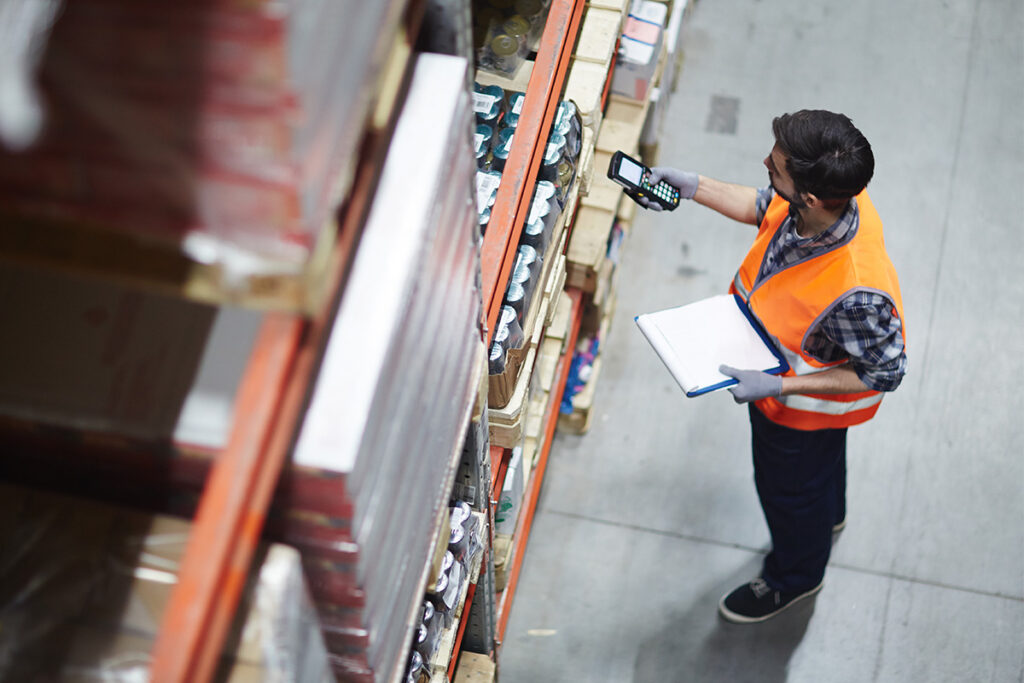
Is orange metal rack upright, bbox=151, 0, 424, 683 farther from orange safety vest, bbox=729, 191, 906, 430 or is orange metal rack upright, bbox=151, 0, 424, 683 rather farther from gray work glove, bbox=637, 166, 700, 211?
gray work glove, bbox=637, 166, 700, 211

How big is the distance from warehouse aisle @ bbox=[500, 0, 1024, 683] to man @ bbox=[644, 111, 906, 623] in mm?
506

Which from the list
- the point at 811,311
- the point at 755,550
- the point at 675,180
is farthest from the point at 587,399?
the point at 811,311

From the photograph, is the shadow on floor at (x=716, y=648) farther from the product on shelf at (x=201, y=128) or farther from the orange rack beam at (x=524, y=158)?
the product on shelf at (x=201, y=128)

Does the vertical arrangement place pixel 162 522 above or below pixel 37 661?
above

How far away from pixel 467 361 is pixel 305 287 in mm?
1030

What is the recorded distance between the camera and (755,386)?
3473 mm

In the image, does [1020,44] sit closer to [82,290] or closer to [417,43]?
[417,43]

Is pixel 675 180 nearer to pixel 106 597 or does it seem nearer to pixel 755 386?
pixel 755 386

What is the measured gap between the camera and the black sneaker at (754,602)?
4461 millimetres

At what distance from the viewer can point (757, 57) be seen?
21.4 feet

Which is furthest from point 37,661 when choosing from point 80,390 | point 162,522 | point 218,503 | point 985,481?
point 985,481

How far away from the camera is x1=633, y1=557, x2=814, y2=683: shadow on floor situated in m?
4.41

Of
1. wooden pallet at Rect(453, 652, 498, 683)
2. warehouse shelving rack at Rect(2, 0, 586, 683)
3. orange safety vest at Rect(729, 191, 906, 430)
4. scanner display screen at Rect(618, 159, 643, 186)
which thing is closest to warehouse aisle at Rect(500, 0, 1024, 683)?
wooden pallet at Rect(453, 652, 498, 683)

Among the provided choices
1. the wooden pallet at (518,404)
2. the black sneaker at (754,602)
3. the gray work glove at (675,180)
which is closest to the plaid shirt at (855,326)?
the gray work glove at (675,180)
